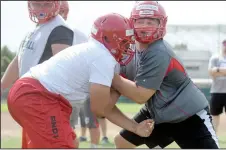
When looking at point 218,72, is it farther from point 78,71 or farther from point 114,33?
point 78,71

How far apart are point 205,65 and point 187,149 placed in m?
30.8

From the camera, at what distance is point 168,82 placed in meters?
5.06

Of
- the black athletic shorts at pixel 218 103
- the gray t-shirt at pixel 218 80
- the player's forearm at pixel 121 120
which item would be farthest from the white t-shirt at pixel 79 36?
the black athletic shorts at pixel 218 103

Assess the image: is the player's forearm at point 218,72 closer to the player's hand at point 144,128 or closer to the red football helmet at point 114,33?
the player's hand at point 144,128

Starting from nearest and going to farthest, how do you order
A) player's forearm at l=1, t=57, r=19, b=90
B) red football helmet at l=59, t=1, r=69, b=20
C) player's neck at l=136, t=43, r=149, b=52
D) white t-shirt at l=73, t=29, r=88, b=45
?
1. player's neck at l=136, t=43, r=149, b=52
2. player's forearm at l=1, t=57, r=19, b=90
3. white t-shirt at l=73, t=29, r=88, b=45
4. red football helmet at l=59, t=1, r=69, b=20

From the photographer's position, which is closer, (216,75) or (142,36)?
(142,36)

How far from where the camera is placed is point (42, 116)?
441 cm

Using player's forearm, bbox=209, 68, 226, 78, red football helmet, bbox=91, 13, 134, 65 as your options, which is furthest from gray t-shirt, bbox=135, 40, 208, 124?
player's forearm, bbox=209, 68, 226, 78

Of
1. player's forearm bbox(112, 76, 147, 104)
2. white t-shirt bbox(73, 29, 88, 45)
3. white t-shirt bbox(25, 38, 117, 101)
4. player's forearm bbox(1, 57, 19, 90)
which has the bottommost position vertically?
player's forearm bbox(1, 57, 19, 90)

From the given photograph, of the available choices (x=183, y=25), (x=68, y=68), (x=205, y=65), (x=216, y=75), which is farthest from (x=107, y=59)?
(x=205, y=65)

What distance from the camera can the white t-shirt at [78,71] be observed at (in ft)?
14.3

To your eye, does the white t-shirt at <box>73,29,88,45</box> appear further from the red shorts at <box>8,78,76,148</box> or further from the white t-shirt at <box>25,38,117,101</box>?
the red shorts at <box>8,78,76,148</box>

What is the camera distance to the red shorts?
4.40 metres

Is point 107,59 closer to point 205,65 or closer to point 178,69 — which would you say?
point 178,69
